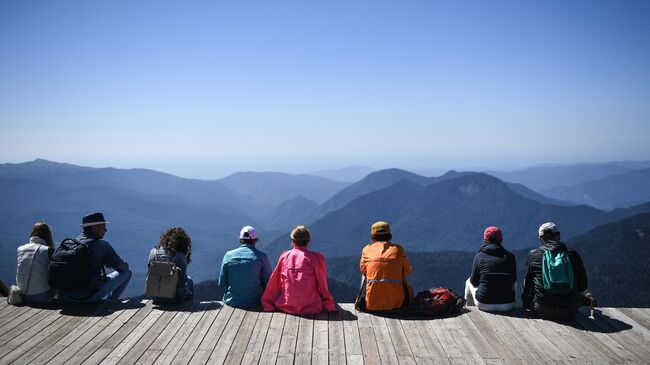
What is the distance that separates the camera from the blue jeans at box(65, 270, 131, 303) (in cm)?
1017

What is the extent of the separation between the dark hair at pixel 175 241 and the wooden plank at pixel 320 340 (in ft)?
11.2

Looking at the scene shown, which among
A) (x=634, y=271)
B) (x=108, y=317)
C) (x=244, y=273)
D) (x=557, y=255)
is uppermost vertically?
(x=557, y=255)

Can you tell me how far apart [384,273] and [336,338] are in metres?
1.82

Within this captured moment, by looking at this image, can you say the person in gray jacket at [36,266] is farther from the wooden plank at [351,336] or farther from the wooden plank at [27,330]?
the wooden plank at [351,336]

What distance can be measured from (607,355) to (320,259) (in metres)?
5.81

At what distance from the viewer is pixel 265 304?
9.92 metres

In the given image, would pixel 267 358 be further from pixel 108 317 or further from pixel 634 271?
pixel 634 271

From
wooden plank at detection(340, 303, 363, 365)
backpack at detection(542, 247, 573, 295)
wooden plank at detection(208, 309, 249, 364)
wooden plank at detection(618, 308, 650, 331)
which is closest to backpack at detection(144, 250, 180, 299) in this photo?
wooden plank at detection(208, 309, 249, 364)

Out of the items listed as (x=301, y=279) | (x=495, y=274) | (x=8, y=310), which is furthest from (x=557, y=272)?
(x=8, y=310)

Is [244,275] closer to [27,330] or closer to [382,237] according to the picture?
[382,237]

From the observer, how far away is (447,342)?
8.33m

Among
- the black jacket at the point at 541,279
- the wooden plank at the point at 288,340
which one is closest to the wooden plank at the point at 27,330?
the wooden plank at the point at 288,340

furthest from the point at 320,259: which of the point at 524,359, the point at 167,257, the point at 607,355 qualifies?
the point at 607,355

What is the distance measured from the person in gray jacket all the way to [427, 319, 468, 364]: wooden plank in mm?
8852
